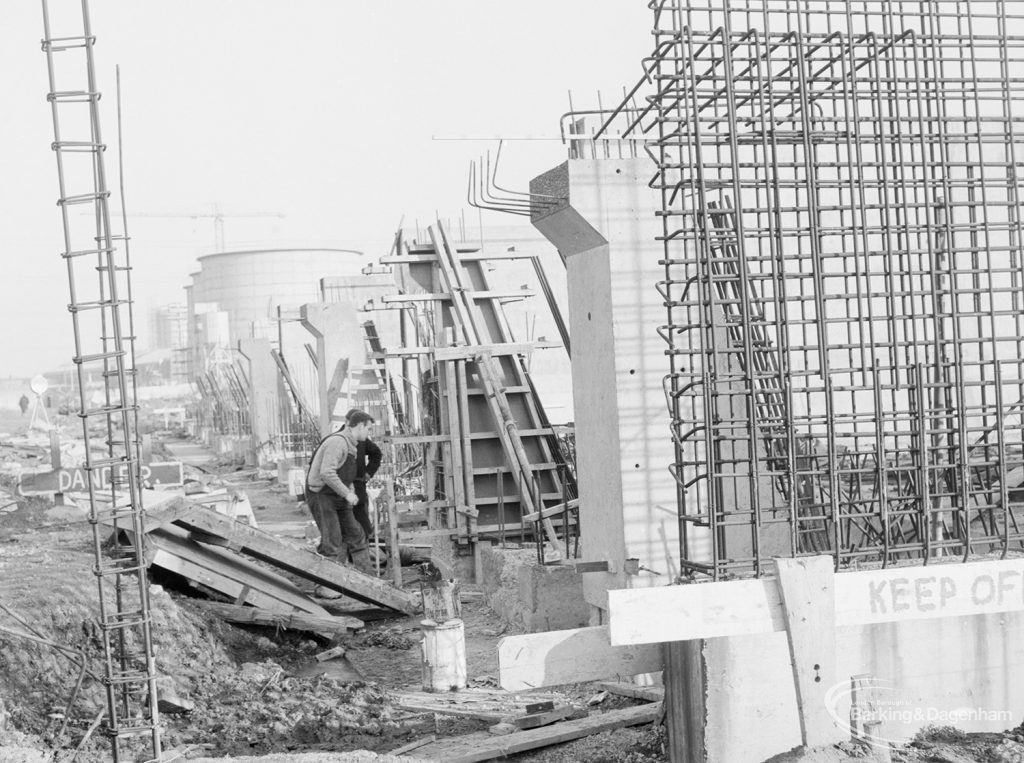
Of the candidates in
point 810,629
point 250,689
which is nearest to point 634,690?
point 810,629

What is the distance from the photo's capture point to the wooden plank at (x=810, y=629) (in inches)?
223

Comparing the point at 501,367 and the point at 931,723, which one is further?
the point at 501,367

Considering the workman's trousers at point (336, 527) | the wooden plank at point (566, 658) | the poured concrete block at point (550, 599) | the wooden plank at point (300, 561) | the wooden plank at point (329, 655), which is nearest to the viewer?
the wooden plank at point (566, 658)

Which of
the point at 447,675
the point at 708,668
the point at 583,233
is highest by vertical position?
the point at 583,233

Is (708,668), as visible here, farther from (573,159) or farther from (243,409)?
(243,409)

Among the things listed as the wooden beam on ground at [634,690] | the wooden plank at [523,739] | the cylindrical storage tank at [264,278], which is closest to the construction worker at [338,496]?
the wooden beam on ground at [634,690]

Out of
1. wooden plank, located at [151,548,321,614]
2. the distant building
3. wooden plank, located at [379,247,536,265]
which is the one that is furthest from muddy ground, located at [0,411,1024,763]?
the distant building

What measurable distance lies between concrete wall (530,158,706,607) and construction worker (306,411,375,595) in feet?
17.8

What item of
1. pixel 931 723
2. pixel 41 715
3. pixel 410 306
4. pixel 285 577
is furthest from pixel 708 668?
pixel 410 306

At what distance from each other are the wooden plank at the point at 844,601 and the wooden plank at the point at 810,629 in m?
0.07

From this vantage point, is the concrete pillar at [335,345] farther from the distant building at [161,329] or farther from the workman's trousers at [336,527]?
the distant building at [161,329]

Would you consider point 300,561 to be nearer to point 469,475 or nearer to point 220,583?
point 220,583

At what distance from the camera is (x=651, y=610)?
18.0 feet

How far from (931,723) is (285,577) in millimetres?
7022
